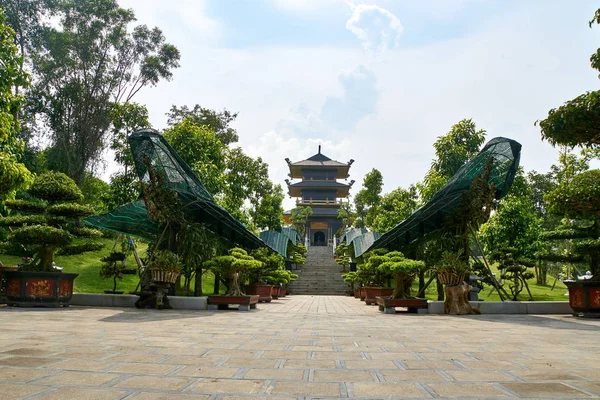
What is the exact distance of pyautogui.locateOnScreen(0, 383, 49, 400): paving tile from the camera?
2400 millimetres

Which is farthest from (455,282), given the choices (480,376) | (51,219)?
(51,219)

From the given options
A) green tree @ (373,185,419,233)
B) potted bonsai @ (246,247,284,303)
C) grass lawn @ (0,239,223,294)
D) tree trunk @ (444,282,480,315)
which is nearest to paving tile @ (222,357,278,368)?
tree trunk @ (444,282,480,315)

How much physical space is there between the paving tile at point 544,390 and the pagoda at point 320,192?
131 ft

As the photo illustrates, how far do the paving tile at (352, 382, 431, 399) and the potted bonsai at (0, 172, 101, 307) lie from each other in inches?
337

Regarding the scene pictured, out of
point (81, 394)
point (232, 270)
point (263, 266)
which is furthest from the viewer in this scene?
point (263, 266)

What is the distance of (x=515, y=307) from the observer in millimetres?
10117

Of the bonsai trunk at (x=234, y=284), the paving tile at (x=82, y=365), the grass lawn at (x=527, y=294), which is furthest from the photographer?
the grass lawn at (x=527, y=294)

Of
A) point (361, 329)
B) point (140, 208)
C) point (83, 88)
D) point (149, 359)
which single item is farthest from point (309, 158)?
point (149, 359)

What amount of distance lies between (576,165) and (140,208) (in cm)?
1781

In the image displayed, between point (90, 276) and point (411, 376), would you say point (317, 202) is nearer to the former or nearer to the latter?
point (90, 276)

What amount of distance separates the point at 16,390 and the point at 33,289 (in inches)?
306

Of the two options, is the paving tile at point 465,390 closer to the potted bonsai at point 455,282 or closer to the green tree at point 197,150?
the potted bonsai at point 455,282

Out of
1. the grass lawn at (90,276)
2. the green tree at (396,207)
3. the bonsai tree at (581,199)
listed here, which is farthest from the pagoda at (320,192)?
the bonsai tree at (581,199)

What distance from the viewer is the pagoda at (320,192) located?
43.5m
